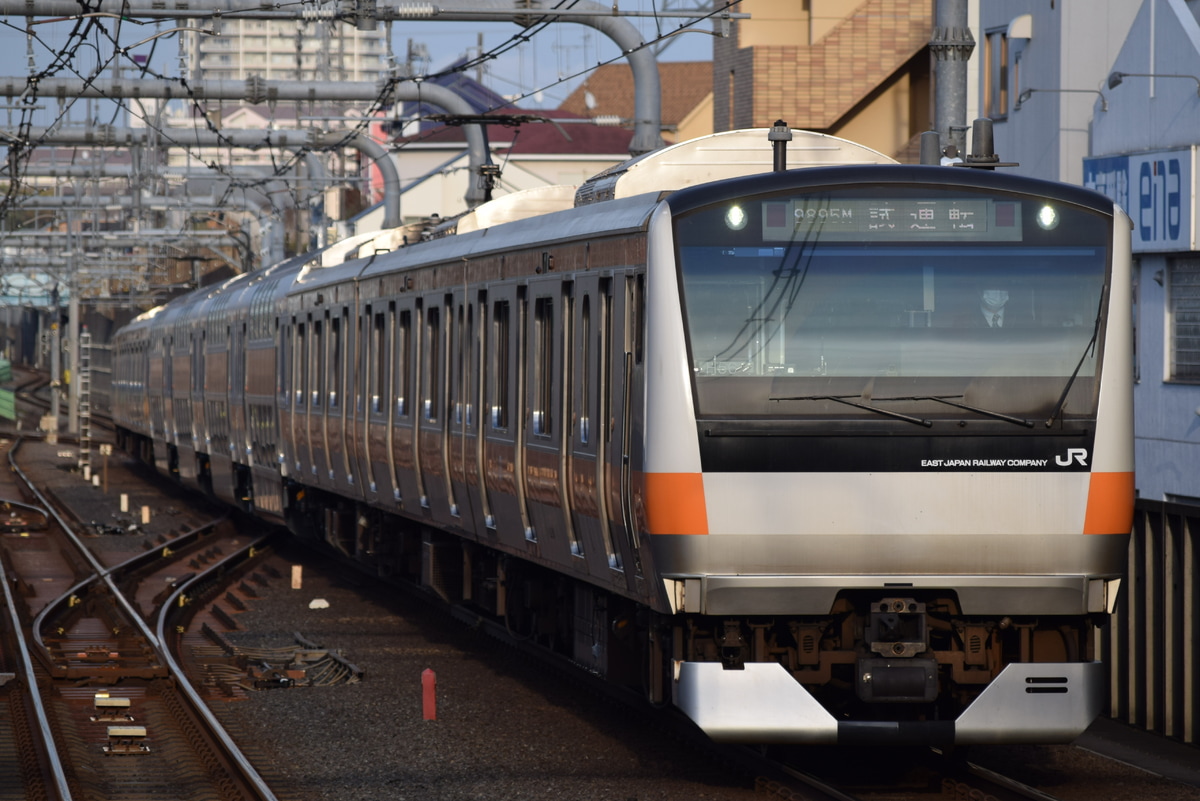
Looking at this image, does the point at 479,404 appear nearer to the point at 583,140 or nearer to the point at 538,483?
the point at 538,483

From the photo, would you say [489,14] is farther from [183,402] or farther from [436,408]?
[183,402]

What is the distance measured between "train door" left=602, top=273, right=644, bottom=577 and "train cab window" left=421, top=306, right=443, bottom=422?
4387mm

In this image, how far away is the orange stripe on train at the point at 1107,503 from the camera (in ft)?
29.6

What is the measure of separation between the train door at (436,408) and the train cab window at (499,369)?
121 centimetres

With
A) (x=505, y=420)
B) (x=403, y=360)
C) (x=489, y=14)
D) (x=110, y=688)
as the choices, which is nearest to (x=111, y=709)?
(x=110, y=688)

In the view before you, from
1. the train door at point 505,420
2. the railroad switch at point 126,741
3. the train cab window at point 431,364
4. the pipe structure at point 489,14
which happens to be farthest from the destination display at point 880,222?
the pipe structure at point 489,14

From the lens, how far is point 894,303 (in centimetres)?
904

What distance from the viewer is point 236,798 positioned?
33.4 feet

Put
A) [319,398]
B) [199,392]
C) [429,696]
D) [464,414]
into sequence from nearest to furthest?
1. [429,696]
2. [464,414]
3. [319,398]
4. [199,392]

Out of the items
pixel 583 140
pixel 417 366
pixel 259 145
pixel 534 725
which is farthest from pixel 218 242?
pixel 534 725

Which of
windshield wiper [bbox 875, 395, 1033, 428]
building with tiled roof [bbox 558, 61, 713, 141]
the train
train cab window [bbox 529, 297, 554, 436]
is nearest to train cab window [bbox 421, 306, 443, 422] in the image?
train cab window [bbox 529, 297, 554, 436]

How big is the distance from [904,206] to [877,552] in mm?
1611

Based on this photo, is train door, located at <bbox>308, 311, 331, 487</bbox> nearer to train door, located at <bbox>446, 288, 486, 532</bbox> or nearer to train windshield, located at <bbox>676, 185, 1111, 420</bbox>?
train door, located at <bbox>446, 288, 486, 532</bbox>

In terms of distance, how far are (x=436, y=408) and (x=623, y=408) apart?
4837mm
